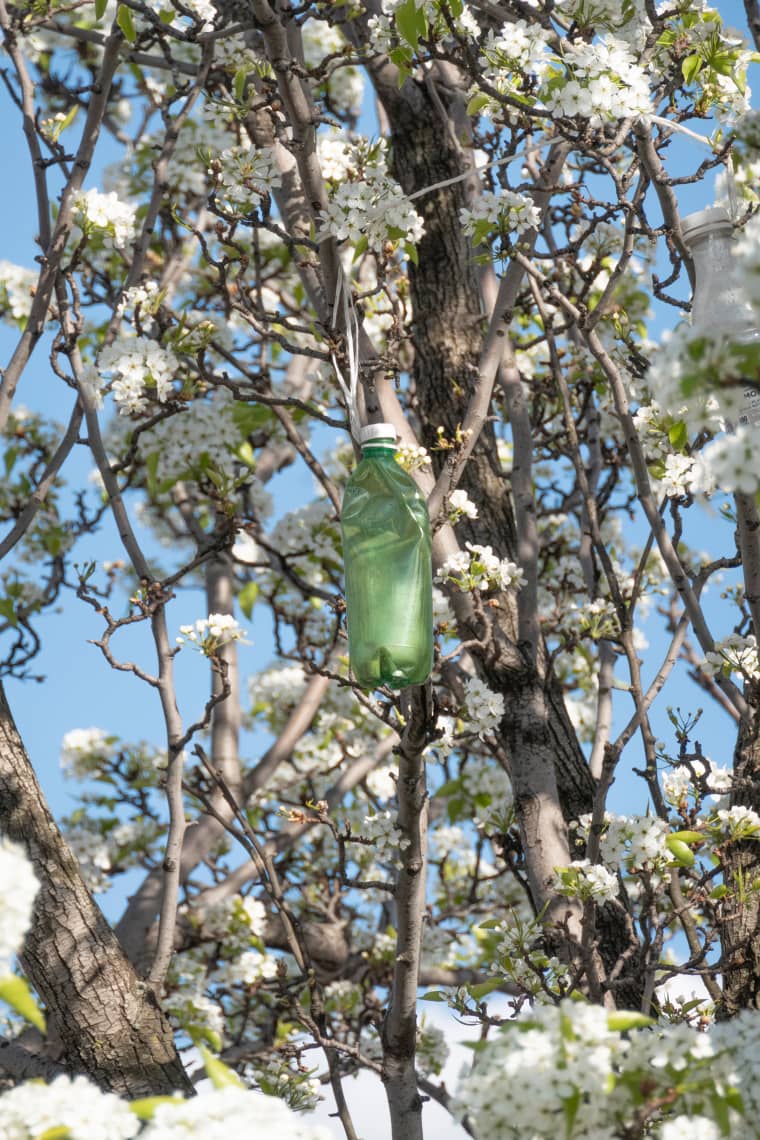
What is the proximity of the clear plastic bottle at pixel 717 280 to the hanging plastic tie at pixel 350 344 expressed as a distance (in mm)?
790

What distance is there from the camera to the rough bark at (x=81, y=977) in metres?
3.50

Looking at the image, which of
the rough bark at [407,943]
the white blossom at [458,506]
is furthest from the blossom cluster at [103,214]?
the rough bark at [407,943]

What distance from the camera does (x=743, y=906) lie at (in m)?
3.52

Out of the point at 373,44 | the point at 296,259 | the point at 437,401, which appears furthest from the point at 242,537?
the point at 373,44

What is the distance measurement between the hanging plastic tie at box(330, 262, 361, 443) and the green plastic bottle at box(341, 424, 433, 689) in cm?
16

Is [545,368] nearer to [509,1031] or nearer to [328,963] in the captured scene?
[328,963]

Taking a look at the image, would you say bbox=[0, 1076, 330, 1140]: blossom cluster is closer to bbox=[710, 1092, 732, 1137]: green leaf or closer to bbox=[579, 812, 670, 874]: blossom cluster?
bbox=[710, 1092, 732, 1137]: green leaf

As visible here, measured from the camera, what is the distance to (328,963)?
6477 mm

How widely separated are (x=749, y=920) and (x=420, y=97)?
3.44 metres

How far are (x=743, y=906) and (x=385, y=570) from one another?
1456 millimetres

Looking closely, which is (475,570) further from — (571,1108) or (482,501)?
(571,1108)

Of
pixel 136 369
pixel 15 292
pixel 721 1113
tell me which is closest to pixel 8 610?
pixel 15 292

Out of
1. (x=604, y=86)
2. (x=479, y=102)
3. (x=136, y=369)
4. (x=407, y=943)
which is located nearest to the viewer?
(x=604, y=86)

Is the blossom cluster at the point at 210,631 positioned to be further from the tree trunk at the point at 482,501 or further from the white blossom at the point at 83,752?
the white blossom at the point at 83,752
